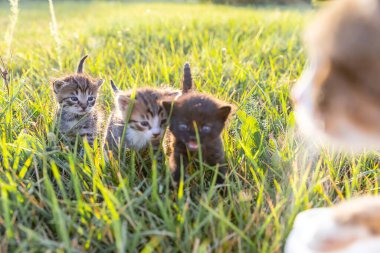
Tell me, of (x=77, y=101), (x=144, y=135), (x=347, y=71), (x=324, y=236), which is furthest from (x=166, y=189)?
(x=77, y=101)

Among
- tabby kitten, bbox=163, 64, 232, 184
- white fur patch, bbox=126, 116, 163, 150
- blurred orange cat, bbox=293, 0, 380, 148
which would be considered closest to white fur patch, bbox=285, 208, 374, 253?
blurred orange cat, bbox=293, 0, 380, 148

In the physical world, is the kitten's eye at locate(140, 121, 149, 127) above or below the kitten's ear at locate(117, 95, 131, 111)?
below

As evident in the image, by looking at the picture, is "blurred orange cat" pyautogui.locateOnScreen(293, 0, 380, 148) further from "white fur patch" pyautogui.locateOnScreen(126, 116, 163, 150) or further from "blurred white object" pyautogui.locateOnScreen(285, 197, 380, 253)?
"white fur patch" pyautogui.locateOnScreen(126, 116, 163, 150)

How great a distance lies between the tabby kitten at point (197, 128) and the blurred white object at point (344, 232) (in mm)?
655

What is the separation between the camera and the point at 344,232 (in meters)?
1.45

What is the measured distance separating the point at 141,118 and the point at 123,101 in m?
0.15

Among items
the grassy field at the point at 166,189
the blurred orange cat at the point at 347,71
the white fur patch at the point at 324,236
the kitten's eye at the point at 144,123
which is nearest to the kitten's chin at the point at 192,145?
the grassy field at the point at 166,189

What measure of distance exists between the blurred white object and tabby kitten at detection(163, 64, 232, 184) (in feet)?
2.15

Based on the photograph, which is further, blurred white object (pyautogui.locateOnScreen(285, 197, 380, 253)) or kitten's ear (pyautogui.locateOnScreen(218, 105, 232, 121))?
kitten's ear (pyautogui.locateOnScreen(218, 105, 232, 121))

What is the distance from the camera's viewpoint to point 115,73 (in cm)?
404

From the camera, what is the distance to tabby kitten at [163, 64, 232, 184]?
2191 millimetres

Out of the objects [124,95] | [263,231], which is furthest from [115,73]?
[263,231]

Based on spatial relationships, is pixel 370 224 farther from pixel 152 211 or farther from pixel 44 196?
pixel 44 196

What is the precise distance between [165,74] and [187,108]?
58.3 inches
